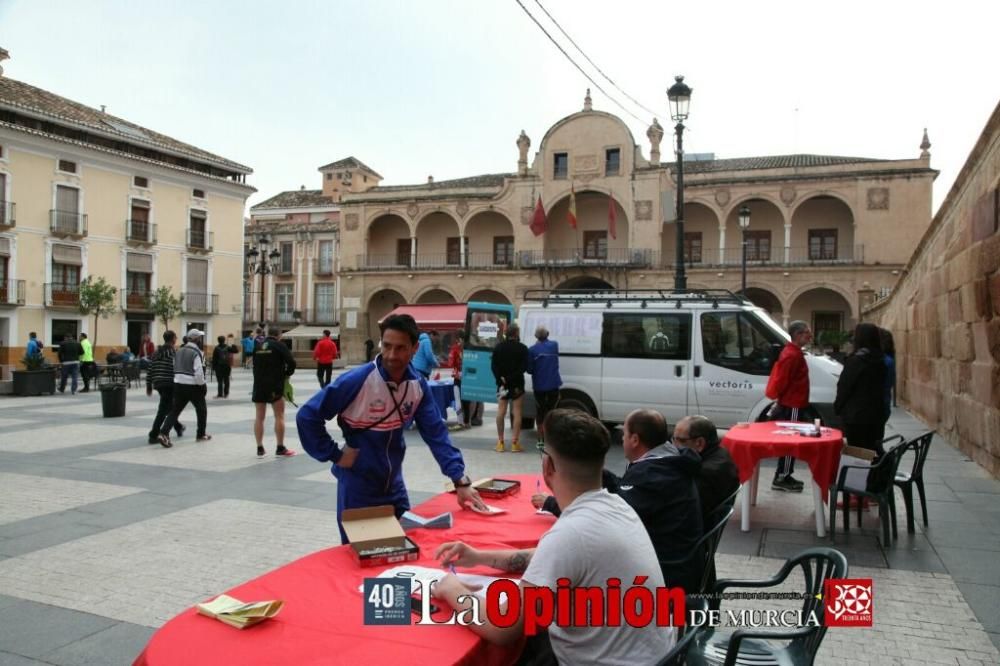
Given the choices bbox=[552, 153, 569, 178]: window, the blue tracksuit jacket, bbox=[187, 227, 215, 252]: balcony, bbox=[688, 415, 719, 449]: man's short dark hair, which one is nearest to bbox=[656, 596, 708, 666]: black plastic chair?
the blue tracksuit jacket

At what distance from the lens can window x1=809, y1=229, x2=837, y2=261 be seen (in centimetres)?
3316

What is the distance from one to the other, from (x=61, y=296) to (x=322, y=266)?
61.4ft

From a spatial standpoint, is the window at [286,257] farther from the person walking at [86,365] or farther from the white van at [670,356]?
the white van at [670,356]

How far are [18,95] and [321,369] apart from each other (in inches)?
1003

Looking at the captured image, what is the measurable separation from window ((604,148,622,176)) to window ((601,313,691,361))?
2657cm

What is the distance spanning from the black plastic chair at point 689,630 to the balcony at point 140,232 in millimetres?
37150

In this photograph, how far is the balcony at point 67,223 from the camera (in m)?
30.8

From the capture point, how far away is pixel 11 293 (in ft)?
96.2

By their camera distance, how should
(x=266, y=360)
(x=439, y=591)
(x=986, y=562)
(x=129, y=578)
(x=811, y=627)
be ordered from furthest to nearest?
1. (x=266, y=360)
2. (x=986, y=562)
3. (x=129, y=578)
4. (x=811, y=627)
5. (x=439, y=591)

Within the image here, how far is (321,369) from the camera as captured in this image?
17.0 meters

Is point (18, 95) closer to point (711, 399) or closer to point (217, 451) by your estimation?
point (217, 451)

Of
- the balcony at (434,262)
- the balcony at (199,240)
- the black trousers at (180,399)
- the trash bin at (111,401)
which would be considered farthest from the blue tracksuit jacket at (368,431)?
the balcony at (199,240)

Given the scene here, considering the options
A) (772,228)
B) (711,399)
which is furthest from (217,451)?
(772,228)

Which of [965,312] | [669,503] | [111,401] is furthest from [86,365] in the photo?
[965,312]
